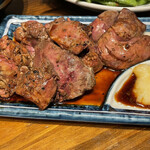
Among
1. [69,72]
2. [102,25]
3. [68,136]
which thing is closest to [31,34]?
[69,72]

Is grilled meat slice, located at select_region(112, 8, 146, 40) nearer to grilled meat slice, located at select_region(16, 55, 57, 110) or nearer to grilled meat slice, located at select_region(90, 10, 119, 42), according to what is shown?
grilled meat slice, located at select_region(90, 10, 119, 42)

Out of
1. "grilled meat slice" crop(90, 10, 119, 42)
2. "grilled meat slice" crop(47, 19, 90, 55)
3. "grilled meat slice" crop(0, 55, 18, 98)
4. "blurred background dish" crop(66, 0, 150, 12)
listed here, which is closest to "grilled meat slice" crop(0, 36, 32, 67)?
"grilled meat slice" crop(0, 55, 18, 98)

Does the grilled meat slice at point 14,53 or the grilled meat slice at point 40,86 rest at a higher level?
the grilled meat slice at point 14,53

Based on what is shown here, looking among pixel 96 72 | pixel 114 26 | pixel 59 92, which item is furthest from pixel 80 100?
pixel 114 26

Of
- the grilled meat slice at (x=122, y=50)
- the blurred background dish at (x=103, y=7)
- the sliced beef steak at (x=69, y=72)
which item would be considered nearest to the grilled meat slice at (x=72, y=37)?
the sliced beef steak at (x=69, y=72)

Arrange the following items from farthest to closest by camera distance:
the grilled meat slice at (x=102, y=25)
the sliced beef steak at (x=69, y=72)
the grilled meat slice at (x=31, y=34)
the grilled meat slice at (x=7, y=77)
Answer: the grilled meat slice at (x=102, y=25)
the grilled meat slice at (x=31, y=34)
the grilled meat slice at (x=7, y=77)
the sliced beef steak at (x=69, y=72)

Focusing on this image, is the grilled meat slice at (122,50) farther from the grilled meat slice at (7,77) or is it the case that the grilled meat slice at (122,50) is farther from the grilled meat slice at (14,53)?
the grilled meat slice at (7,77)

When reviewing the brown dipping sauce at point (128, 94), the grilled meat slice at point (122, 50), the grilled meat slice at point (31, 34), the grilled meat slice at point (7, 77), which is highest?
the grilled meat slice at point (31, 34)
